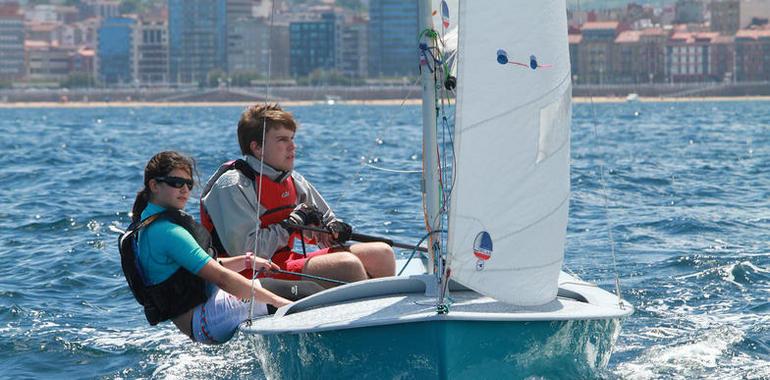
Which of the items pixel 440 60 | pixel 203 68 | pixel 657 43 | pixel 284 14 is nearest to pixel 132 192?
pixel 440 60

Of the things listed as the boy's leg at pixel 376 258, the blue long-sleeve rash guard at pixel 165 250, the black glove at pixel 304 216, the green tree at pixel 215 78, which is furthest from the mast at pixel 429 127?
the green tree at pixel 215 78

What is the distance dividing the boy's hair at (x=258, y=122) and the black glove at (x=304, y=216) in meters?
0.29

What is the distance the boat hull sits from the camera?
160 inches

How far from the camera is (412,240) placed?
31.1 feet

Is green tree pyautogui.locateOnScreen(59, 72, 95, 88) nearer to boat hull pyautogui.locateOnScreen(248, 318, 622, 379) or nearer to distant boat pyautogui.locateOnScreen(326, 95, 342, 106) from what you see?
distant boat pyautogui.locateOnScreen(326, 95, 342, 106)

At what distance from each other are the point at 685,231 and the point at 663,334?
387 cm

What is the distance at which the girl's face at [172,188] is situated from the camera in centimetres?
461

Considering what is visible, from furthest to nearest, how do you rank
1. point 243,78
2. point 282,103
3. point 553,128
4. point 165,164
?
1. point 243,78
2. point 282,103
3. point 165,164
4. point 553,128

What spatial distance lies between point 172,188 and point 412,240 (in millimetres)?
4945

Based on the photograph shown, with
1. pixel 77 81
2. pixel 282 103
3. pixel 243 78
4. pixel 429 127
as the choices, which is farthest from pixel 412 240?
pixel 77 81

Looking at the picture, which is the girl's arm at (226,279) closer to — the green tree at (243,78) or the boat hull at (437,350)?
the boat hull at (437,350)

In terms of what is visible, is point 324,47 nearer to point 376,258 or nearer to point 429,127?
point 376,258

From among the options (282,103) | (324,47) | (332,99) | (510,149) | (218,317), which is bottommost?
(282,103)

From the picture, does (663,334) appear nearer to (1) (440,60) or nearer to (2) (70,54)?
(1) (440,60)
